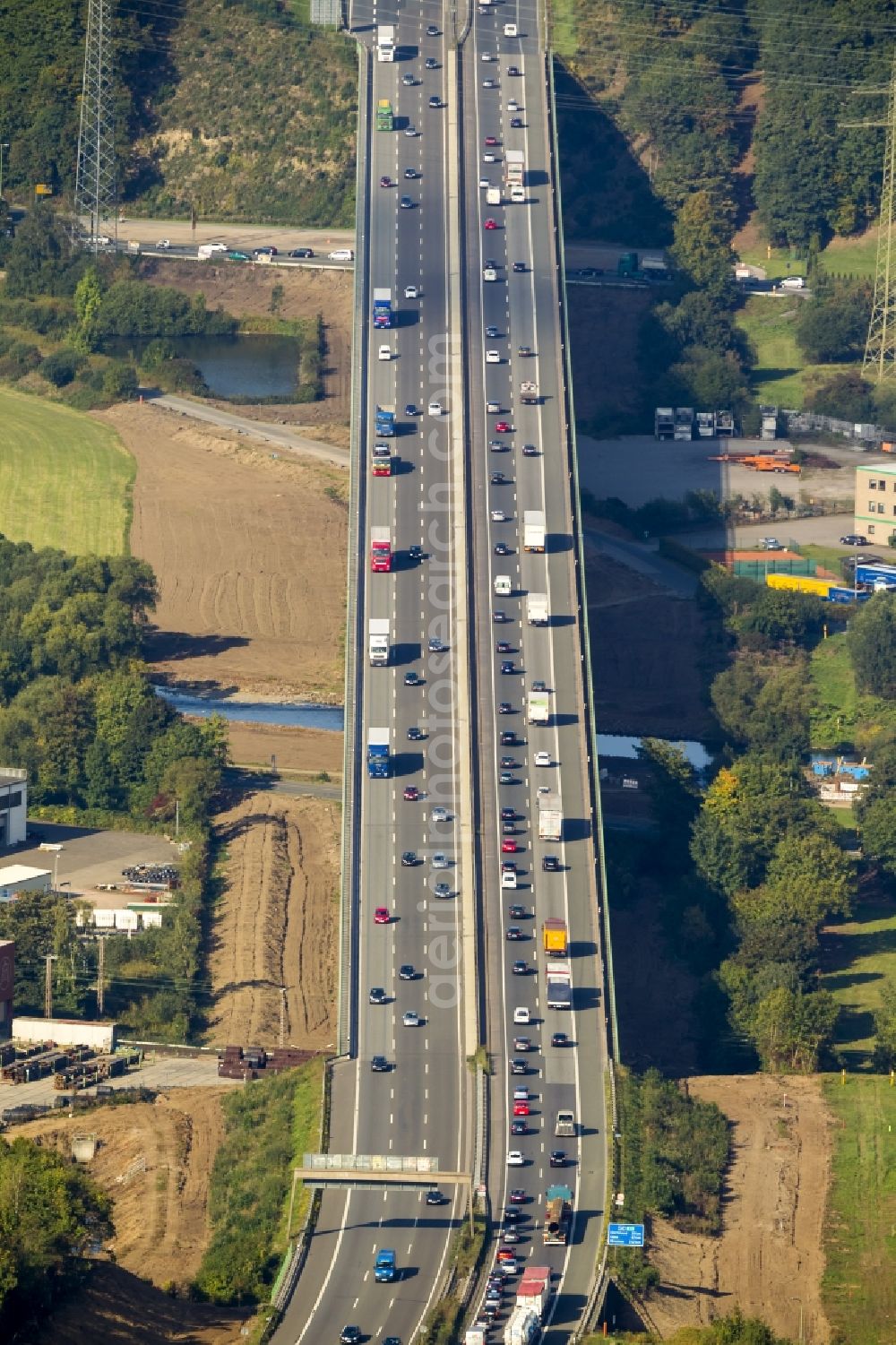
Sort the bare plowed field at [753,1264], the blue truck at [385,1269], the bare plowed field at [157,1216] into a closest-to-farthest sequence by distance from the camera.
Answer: the blue truck at [385,1269] < the bare plowed field at [753,1264] < the bare plowed field at [157,1216]

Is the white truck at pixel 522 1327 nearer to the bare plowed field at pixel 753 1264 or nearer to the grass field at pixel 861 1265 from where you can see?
the bare plowed field at pixel 753 1264

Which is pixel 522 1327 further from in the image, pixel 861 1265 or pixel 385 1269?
pixel 861 1265

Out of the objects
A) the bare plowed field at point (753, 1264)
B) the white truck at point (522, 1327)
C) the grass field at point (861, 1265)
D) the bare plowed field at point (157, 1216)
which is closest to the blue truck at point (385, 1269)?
the white truck at point (522, 1327)

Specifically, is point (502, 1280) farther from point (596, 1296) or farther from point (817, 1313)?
point (817, 1313)

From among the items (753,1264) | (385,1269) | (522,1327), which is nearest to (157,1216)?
(385,1269)

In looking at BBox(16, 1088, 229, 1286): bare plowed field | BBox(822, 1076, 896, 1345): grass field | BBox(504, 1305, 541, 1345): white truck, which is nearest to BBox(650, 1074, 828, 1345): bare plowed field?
BBox(822, 1076, 896, 1345): grass field

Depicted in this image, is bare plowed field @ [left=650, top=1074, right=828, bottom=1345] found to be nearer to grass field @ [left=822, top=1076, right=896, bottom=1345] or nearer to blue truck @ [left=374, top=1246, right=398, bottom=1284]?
grass field @ [left=822, top=1076, right=896, bottom=1345]

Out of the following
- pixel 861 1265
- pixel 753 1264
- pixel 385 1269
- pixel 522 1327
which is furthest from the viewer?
pixel 753 1264
